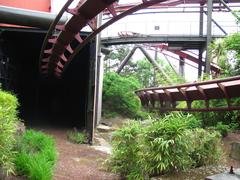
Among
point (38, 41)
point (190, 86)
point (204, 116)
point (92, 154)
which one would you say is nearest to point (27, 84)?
point (38, 41)

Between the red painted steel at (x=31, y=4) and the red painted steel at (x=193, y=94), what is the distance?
181 inches

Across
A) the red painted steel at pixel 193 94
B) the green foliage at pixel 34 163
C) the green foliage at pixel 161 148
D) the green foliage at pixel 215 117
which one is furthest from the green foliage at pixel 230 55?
the green foliage at pixel 34 163

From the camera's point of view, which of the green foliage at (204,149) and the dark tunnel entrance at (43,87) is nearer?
the green foliage at (204,149)

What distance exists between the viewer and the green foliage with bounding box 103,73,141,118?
1581cm

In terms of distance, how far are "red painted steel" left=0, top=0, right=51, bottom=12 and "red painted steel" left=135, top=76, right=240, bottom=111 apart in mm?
4593

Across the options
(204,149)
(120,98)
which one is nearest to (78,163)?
(204,149)

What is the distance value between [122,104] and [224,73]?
612cm

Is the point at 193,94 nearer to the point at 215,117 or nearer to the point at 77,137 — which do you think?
the point at 215,117

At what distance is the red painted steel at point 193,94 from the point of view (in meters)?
A: 6.64

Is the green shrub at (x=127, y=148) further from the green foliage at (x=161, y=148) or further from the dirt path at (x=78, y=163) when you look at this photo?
the dirt path at (x=78, y=163)

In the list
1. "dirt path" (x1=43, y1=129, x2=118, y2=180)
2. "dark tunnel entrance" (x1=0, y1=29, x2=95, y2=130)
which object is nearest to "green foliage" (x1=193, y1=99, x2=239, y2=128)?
"dirt path" (x1=43, y1=129, x2=118, y2=180)

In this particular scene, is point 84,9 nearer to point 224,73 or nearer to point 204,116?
point 204,116

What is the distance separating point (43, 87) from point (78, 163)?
29.9 feet

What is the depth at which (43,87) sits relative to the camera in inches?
640
